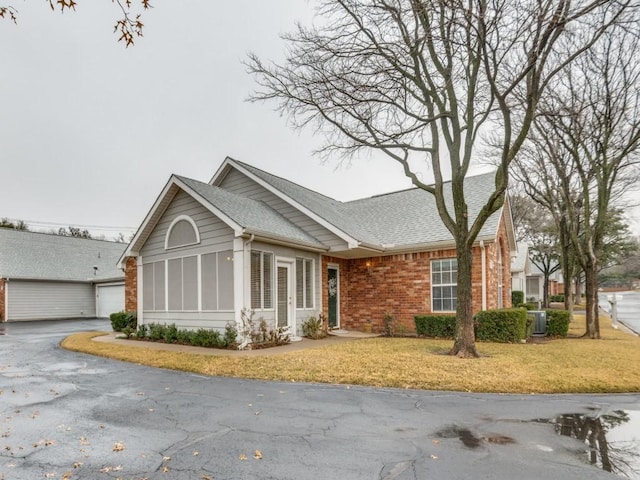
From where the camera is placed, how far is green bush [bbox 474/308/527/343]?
40.0 ft

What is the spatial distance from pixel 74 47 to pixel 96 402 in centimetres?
636

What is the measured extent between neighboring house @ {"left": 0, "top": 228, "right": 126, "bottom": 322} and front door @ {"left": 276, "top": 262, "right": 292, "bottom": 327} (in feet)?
59.6

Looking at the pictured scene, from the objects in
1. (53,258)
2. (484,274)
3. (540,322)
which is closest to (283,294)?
(484,274)

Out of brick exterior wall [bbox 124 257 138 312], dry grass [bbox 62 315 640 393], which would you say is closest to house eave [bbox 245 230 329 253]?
dry grass [bbox 62 315 640 393]

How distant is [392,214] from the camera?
18.0 metres

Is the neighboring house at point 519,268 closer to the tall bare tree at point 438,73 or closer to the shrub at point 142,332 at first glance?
the tall bare tree at point 438,73

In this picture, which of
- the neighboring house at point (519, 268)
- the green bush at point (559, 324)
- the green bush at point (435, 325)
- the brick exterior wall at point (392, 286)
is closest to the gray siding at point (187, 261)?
the brick exterior wall at point (392, 286)

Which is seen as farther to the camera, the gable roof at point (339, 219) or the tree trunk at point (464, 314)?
the gable roof at point (339, 219)

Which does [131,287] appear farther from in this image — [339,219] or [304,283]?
[339,219]

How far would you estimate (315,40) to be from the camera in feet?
34.3

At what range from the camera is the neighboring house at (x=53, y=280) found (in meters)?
24.5

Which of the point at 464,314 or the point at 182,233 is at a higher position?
the point at 182,233

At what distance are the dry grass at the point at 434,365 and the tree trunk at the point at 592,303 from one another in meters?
2.02

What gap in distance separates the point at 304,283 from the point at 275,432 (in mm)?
9083
